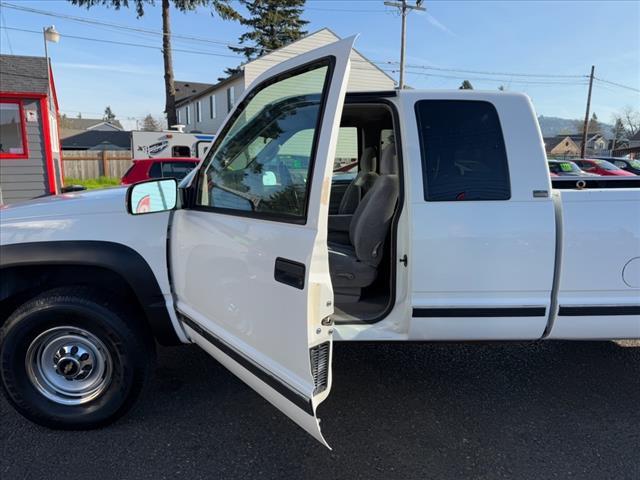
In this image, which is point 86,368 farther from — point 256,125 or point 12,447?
point 256,125

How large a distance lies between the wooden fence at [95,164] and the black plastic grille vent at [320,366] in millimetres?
26152

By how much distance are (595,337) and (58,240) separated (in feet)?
10.1

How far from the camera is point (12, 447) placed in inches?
100

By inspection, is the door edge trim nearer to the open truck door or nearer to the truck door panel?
the open truck door

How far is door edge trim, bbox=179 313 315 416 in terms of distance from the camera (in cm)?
183

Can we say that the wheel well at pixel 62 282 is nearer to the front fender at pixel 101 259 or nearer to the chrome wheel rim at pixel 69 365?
the front fender at pixel 101 259

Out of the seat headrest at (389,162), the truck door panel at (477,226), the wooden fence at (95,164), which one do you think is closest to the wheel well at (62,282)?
the truck door panel at (477,226)

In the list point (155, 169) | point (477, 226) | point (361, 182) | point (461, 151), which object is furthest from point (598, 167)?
point (477, 226)

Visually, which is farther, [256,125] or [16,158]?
[16,158]

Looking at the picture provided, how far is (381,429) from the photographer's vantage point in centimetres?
275

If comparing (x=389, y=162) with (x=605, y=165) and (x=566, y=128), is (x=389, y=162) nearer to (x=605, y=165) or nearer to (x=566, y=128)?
(x=605, y=165)

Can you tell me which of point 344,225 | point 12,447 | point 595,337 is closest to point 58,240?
point 12,447

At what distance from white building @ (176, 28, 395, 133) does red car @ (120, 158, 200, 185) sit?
435 inches

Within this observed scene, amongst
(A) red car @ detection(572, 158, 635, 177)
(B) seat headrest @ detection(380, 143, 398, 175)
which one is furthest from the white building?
(B) seat headrest @ detection(380, 143, 398, 175)
